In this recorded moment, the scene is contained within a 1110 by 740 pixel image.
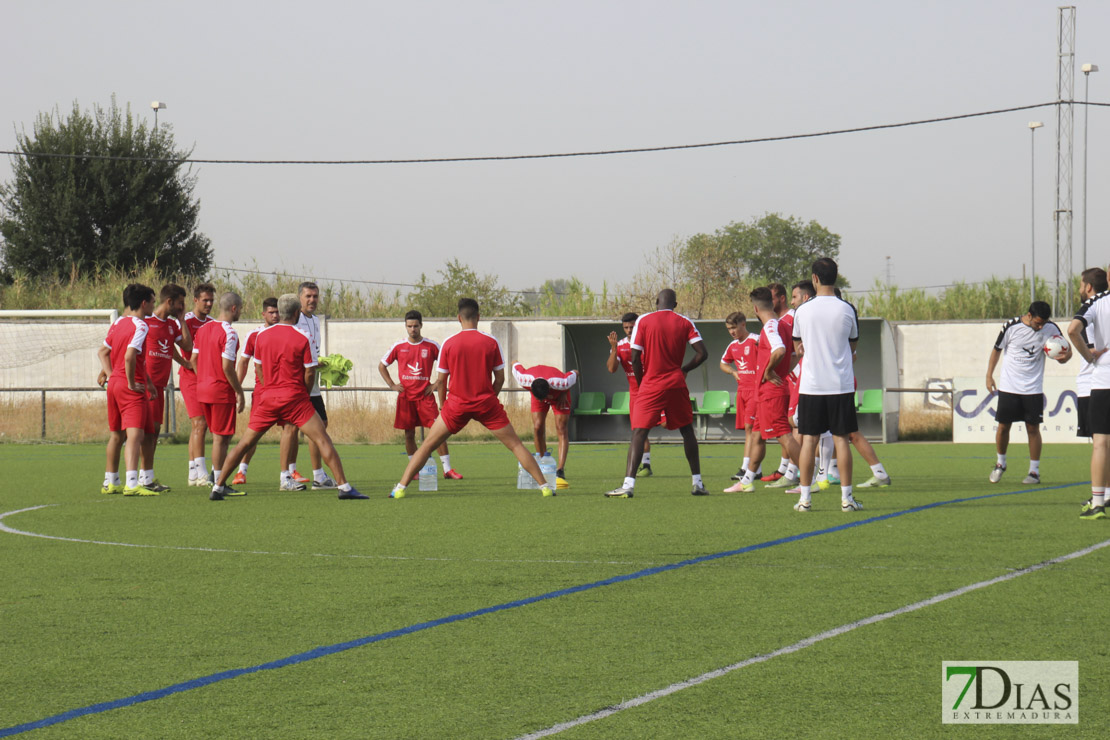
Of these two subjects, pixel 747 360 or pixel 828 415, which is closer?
pixel 828 415

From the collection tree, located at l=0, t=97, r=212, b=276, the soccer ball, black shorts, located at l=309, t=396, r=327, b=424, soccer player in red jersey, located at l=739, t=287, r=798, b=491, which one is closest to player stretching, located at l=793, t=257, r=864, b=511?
soccer player in red jersey, located at l=739, t=287, r=798, b=491

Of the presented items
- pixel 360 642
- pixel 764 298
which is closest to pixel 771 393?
pixel 764 298

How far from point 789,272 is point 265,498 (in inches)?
2696

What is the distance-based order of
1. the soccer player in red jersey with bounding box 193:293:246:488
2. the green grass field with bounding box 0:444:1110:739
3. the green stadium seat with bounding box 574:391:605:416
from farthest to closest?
the green stadium seat with bounding box 574:391:605:416
the soccer player in red jersey with bounding box 193:293:246:488
the green grass field with bounding box 0:444:1110:739

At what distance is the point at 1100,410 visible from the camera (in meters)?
9.83

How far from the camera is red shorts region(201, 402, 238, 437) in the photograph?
13281 millimetres

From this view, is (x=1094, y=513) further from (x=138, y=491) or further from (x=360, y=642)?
(x=138, y=491)

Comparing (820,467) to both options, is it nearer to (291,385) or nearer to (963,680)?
(291,385)

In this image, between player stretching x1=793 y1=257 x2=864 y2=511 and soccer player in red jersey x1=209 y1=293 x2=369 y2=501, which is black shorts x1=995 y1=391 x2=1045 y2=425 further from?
soccer player in red jersey x1=209 y1=293 x2=369 y2=501

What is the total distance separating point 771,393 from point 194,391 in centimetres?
664

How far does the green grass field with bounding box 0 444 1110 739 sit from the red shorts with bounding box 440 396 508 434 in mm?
899

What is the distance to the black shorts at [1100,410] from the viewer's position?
9.80 metres

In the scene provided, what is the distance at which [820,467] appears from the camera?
13.6m

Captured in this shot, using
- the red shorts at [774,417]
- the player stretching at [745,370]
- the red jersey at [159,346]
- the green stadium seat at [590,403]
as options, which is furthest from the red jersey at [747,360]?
the green stadium seat at [590,403]
